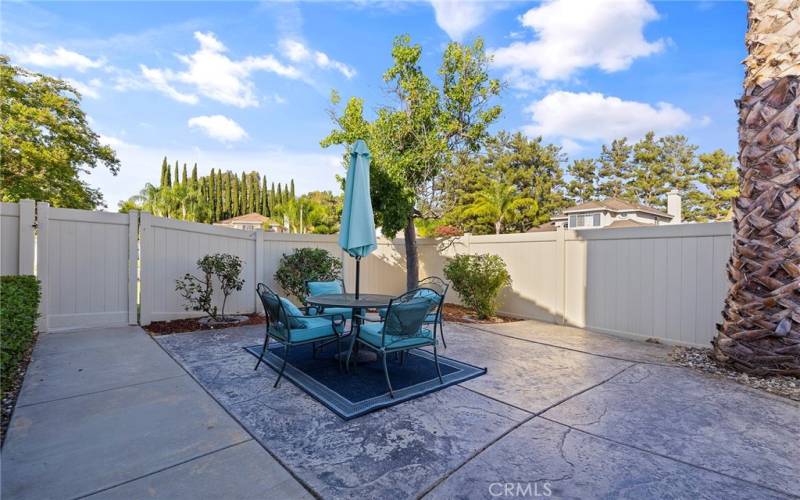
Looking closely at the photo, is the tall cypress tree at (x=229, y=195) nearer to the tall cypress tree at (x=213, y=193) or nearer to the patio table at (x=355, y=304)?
the tall cypress tree at (x=213, y=193)

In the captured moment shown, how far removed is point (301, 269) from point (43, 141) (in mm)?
14048

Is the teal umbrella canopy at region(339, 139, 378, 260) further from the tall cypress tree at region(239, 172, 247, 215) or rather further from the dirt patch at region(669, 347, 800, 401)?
the tall cypress tree at region(239, 172, 247, 215)

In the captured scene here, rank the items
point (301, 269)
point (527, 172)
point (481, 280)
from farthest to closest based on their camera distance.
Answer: point (527, 172) < point (301, 269) < point (481, 280)

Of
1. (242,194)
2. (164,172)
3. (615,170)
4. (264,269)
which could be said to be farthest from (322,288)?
(164,172)

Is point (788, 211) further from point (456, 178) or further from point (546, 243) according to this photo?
point (456, 178)

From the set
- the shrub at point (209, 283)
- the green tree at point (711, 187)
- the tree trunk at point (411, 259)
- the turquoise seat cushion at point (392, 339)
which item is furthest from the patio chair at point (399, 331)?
the green tree at point (711, 187)

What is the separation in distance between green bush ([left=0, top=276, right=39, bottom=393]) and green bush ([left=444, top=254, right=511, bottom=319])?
627 centimetres

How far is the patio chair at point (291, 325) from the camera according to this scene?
354 centimetres

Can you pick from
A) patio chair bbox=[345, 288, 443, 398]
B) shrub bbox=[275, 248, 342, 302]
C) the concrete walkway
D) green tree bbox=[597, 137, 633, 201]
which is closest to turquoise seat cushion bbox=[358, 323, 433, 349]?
patio chair bbox=[345, 288, 443, 398]

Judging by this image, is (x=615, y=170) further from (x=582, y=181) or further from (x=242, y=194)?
(x=242, y=194)

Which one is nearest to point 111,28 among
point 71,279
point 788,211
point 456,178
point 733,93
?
point 71,279

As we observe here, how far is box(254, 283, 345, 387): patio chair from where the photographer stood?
354 centimetres

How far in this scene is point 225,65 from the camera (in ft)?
29.4

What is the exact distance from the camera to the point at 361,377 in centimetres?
374
